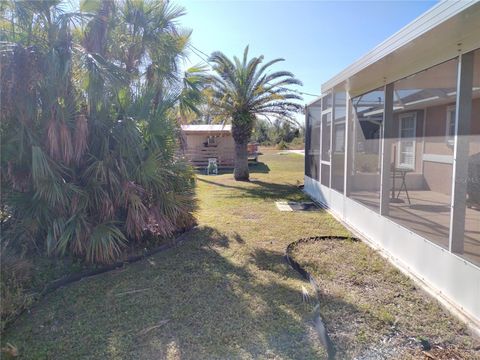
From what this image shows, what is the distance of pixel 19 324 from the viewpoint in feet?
10.5

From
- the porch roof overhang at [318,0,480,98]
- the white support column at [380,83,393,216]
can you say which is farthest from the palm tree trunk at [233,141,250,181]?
the white support column at [380,83,393,216]

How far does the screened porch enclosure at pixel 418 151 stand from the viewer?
335 cm

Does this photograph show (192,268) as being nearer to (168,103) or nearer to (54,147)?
(54,147)

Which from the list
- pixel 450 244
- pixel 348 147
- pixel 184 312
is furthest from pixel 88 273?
pixel 348 147

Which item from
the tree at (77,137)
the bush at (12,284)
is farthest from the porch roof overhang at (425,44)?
the bush at (12,284)

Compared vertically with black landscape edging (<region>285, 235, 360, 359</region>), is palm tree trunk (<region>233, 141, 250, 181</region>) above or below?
above

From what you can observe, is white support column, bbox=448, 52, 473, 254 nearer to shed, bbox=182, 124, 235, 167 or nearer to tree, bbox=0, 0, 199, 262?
tree, bbox=0, 0, 199, 262

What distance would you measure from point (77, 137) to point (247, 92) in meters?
9.94

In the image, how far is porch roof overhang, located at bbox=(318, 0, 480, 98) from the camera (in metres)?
2.83

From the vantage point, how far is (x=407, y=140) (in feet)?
20.0

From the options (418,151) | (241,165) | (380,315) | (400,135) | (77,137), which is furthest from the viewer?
(241,165)

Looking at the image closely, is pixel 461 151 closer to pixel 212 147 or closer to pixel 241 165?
pixel 241 165

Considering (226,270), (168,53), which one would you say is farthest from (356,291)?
(168,53)

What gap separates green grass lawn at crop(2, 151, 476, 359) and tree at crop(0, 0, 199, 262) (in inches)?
30.3
